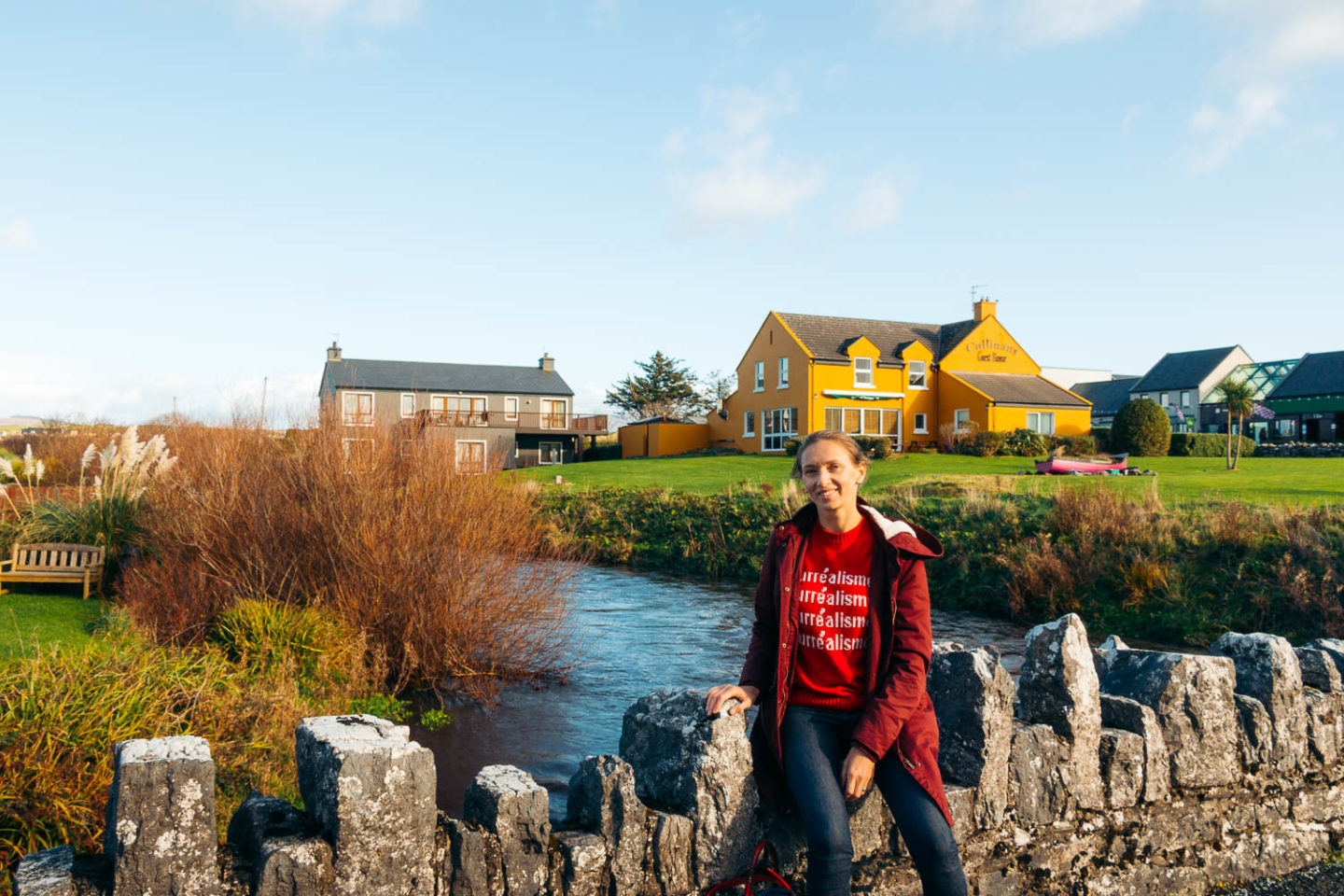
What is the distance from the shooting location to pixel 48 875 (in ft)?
8.61

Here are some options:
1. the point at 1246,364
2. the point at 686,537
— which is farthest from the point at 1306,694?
the point at 1246,364

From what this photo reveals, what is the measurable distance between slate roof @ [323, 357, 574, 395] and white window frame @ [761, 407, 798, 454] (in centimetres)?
1346

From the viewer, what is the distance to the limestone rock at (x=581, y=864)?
10.3 ft

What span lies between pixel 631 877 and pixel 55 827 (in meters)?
2.72

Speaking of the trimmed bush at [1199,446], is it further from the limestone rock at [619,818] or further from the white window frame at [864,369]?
the limestone rock at [619,818]

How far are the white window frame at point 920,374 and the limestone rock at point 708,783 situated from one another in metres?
43.0

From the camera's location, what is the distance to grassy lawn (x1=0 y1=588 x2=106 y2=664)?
824 cm

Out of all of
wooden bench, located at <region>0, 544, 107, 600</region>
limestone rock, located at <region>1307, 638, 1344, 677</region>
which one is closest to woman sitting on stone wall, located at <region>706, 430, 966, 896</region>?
limestone rock, located at <region>1307, 638, 1344, 677</region>

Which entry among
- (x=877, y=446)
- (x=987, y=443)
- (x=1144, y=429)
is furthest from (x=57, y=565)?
(x=1144, y=429)

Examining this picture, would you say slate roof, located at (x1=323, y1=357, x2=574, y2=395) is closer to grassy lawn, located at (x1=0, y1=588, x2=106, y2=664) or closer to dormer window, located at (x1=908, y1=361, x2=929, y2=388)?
dormer window, located at (x1=908, y1=361, x2=929, y2=388)

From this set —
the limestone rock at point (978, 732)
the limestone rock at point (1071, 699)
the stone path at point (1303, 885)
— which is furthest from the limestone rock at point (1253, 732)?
the limestone rock at point (978, 732)

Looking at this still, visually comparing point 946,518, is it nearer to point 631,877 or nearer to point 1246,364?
point 631,877

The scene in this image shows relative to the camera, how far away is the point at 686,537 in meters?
20.7

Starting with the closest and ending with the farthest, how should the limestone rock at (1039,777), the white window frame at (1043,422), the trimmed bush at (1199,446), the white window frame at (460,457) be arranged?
1. the limestone rock at (1039,777)
2. the white window frame at (460,457)
3. the trimmed bush at (1199,446)
4. the white window frame at (1043,422)
